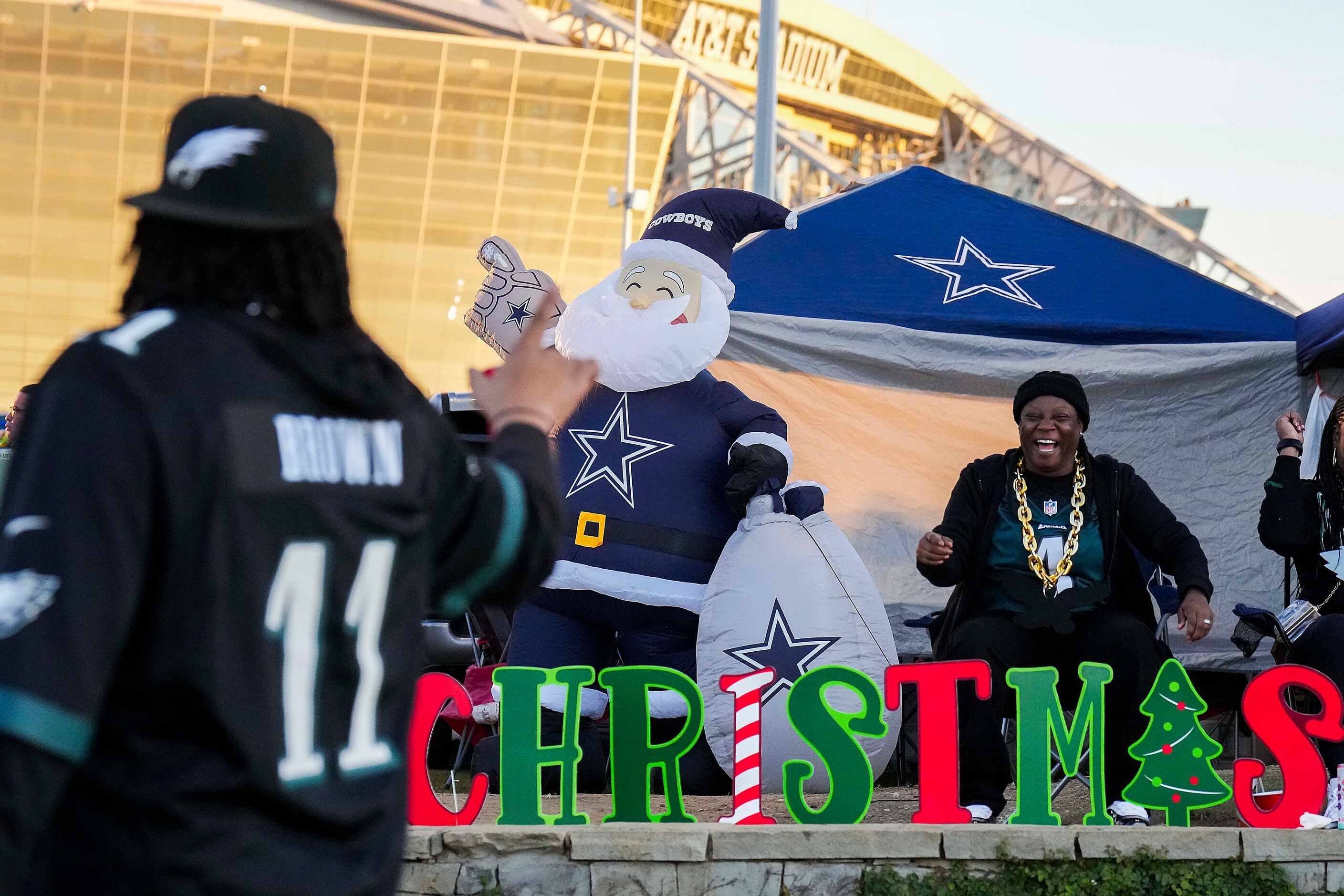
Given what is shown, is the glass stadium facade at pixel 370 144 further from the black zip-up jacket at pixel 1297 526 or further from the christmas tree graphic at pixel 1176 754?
the christmas tree graphic at pixel 1176 754

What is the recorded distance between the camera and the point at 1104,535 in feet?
15.3

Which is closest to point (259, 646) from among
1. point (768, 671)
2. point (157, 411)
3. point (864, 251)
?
point (157, 411)

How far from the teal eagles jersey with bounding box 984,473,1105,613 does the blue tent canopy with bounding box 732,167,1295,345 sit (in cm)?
173

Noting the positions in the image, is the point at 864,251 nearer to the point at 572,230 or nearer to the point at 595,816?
the point at 595,816

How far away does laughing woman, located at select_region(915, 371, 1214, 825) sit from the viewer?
14.2 ft

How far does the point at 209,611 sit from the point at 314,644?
0.10 meters

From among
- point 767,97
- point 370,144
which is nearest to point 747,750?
point 767,97

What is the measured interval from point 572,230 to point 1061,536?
108 feet

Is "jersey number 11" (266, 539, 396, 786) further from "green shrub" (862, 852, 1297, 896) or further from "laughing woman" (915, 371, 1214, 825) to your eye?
"laughing woman" (915, 371, 1214, 825)

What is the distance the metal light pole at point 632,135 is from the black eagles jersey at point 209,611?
1986 centimetres

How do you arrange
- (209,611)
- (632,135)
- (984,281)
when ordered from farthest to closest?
1. (632,135)
2. (984,281)
3. (209,611)

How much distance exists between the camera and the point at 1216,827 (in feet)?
13.4

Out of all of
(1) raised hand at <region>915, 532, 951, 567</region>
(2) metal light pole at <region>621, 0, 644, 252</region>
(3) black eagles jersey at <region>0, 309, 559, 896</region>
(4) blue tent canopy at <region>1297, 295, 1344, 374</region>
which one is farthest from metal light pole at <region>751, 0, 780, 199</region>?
(2) metal light pole at <region>621, 0, 644, 252</region>

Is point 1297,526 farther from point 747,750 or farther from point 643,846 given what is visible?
point 643,846
